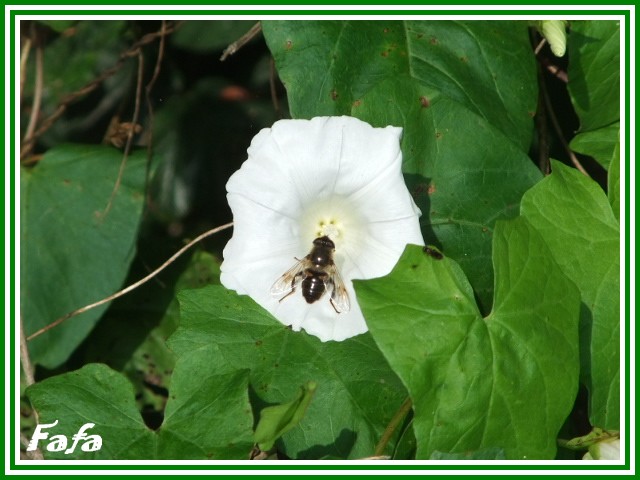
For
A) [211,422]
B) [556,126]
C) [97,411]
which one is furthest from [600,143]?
[97,411]

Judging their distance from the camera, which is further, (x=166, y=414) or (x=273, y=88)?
(x=273, y=88)

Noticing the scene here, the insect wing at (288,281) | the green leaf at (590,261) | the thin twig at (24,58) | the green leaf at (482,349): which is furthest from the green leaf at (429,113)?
the thin twig at (24,58)

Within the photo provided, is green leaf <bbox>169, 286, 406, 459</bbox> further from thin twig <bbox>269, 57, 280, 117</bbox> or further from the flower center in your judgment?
thin twig <bbox>269, 57, 280, 117</bbox>

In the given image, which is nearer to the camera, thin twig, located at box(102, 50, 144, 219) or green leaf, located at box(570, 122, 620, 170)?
green leaf, located at box(570, 122, 620, 170)

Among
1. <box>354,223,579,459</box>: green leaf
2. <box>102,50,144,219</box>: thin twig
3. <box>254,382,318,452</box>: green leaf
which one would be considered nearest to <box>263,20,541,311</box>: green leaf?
<box>354,223,579,459</box>: green leaf

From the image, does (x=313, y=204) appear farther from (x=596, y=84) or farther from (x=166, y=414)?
(x=596, y=84)

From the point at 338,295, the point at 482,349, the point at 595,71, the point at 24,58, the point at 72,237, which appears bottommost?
the point at 482,349
